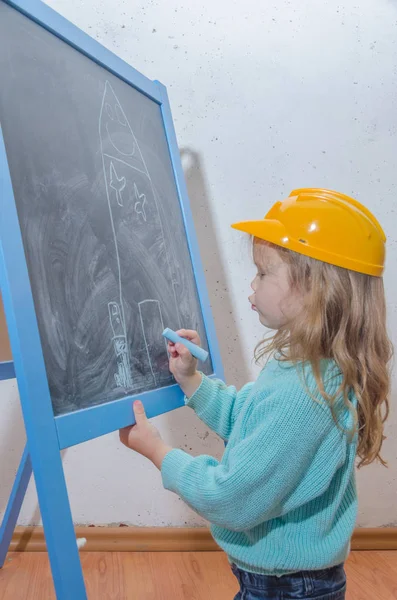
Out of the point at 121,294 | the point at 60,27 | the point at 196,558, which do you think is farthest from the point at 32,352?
the point at 196,558

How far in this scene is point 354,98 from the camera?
1.75m

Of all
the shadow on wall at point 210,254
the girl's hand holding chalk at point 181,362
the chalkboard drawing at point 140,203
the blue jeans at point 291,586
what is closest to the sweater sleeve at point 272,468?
the blue jeans at point 291,586

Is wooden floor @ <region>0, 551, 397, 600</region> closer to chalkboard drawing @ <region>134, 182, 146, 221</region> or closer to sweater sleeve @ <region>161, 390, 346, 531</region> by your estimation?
sweater sleeve @ <region>161, 390, 346, 531</region>

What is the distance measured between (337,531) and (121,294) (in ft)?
1.64

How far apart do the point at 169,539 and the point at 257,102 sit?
1279 mm

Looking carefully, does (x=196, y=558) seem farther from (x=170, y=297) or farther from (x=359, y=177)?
(x=359, y=177)

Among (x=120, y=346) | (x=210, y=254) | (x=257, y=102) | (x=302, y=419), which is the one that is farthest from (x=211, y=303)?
(x=302, y=419)

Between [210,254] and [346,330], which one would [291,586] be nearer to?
[346,330]

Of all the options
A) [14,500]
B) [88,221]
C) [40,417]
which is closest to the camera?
[40,417]

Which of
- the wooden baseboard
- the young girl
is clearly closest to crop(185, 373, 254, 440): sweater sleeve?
the young girl

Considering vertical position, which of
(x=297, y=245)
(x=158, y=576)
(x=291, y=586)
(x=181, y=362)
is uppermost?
(x=297, y=245)

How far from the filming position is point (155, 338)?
3.54 feet

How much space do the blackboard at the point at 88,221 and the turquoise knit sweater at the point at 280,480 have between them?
0.20 m

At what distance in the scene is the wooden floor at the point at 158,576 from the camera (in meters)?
1.51
